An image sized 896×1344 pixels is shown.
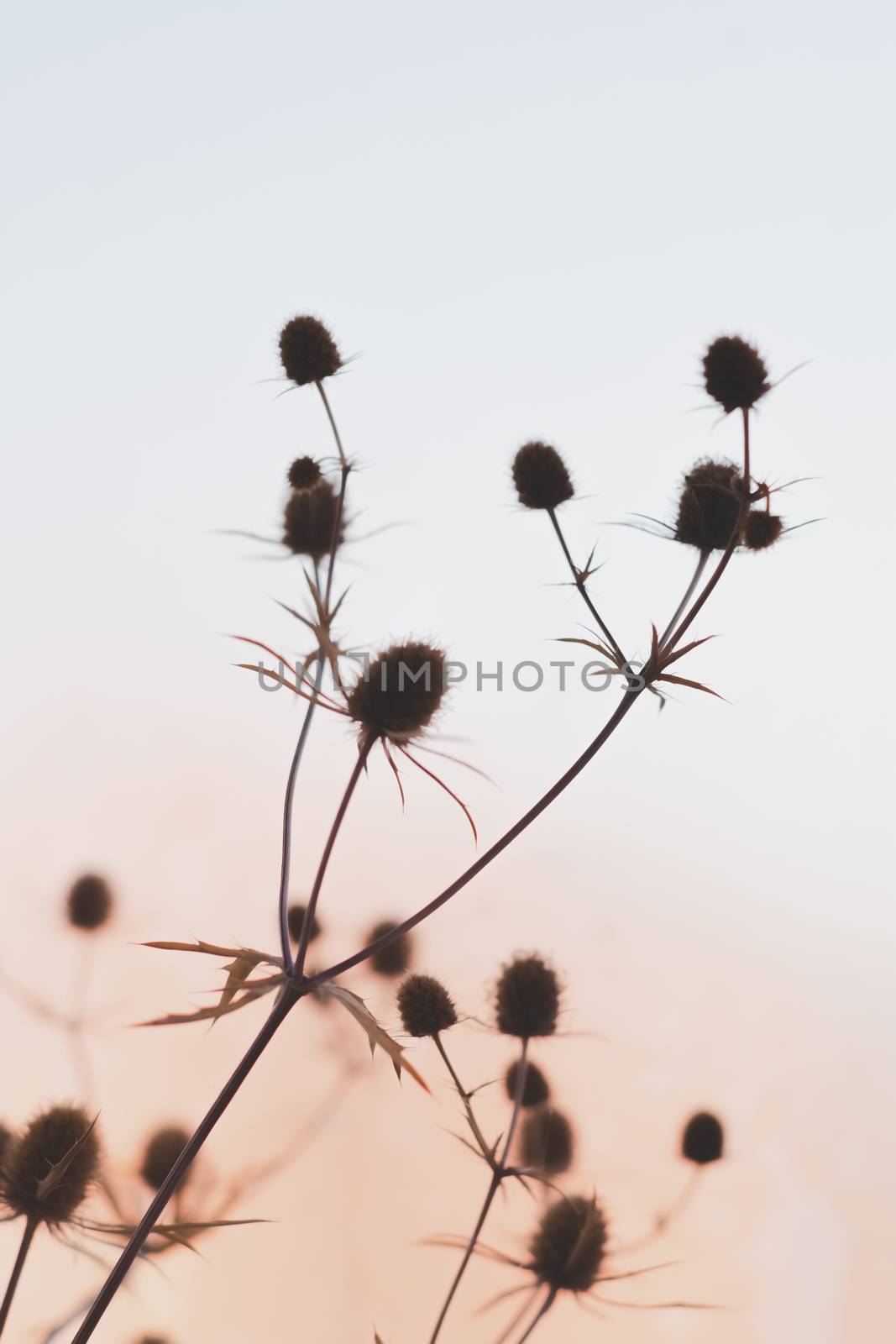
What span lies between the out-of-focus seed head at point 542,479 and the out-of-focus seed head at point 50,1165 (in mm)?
883

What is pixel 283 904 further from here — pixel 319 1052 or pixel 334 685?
pixel 319 1052

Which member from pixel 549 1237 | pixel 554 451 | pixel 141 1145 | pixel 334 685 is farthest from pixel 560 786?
pixel 141 1145

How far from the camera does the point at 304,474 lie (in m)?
Result: 1.25

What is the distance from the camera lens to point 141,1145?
1.61 metres

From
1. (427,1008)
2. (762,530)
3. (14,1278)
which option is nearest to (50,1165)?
(14,1278)

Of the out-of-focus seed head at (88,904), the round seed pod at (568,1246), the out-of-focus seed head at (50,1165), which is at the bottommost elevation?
the round seed pod at (568,1246)

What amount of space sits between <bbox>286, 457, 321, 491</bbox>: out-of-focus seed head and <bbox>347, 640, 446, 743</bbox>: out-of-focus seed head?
375mm

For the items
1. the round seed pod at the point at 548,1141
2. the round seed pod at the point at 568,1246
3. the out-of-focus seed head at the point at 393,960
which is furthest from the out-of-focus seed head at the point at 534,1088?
the out-of-focus seed head at the point at 393,960

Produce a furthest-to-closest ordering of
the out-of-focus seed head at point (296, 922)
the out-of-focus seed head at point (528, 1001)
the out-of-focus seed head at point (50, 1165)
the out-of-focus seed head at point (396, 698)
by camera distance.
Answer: the out-of-focus seed head at point (296, 922) → the out-of-focus seed head at point (528, 1001) → the out-of-focus seed head at point (50, 1165) → the out-of-focus seed head at point (396, 698)

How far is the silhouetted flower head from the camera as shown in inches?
43.9

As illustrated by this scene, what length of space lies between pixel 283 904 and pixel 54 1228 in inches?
22.4

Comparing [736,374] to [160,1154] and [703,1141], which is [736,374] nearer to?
[703,1141]

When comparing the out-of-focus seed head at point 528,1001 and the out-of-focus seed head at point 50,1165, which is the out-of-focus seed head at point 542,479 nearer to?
the out-of-focus seed head at point 528,1001

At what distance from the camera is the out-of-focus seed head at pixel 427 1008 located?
1.12m
